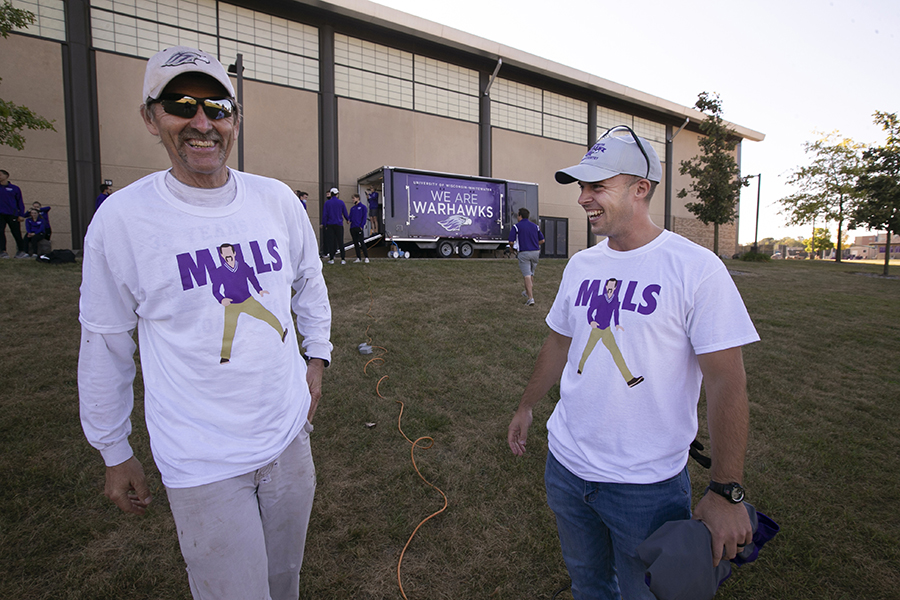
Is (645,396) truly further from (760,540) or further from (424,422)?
(424,422)

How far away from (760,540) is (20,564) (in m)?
3.90

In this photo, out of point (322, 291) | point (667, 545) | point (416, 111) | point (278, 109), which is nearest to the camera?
point (667, 545)

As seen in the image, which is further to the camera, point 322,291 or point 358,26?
point 358,26

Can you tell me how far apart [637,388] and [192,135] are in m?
1.86

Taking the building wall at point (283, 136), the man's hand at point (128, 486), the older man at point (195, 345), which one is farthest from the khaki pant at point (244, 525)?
the building wall at point (283, 136)

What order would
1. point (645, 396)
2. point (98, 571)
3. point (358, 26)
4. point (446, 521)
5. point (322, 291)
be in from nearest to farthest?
1. point (645, 396)
2. point (322, 291)
3. point (98, 571)
4. point (446, 521)
5. point (358, 26)

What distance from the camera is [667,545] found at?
1403 mm

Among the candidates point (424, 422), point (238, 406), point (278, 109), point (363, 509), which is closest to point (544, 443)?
point (424, 422)

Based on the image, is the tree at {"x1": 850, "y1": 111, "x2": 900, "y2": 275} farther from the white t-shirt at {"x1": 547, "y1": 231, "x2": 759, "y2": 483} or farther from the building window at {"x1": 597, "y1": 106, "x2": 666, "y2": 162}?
the white t-shirt at {"x1": 547, "y1": 231, "x2": 759, "y2": 483}

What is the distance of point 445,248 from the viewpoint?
736 inches

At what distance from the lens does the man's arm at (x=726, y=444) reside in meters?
1.46

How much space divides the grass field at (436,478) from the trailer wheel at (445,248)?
11.2 m

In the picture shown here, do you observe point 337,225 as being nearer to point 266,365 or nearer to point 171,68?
point 171,68

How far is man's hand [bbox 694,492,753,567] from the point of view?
1.45m
